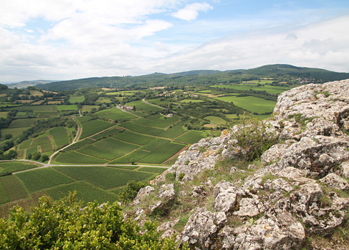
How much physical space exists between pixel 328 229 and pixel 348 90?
62.9 ft

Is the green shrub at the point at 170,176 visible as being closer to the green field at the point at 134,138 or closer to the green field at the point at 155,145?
the green field at the point at 155,145

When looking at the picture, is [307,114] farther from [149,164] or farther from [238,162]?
[149,164]

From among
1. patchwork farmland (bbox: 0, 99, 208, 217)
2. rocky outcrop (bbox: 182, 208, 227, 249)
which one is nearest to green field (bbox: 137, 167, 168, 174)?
patchwork farmland (bbox: 0, 99, 208, 217)

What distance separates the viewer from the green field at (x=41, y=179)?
215ft

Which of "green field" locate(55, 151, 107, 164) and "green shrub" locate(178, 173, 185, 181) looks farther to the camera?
"green field" locate(55, 151, 107, 164)

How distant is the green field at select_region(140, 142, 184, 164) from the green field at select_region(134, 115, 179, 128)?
1323 inches

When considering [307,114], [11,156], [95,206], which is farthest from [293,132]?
[11,156]

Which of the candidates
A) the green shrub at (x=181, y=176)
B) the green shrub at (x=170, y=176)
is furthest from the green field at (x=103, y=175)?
the green shrub at (x=181, y=176)

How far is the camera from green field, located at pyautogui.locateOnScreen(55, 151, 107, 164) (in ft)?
284

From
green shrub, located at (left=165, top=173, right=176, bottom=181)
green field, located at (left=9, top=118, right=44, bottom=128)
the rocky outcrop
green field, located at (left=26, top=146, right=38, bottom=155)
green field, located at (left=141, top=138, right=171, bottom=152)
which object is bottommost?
green field, located at (left=26, top=146, right=38, bottom=155)

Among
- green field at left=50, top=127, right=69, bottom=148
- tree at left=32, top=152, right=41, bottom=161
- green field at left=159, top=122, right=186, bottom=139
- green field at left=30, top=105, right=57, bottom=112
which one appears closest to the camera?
tree at left=32, top=152, right=41, bottom=161

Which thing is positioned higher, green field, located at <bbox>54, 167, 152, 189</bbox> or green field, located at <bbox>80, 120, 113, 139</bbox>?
green field, located at <bbox>80, 120, 113, 139</bbox>

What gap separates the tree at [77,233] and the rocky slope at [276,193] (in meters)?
2.20

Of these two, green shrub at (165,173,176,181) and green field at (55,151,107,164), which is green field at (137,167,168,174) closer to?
green field at (55,151,107,164)
